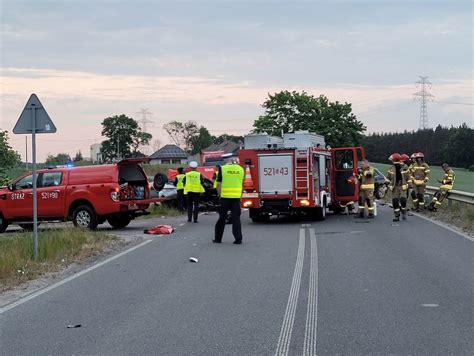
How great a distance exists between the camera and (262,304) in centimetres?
783

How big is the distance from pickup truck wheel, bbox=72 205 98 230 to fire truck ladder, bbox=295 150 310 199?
5840mm

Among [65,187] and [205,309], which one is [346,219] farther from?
[205,309]

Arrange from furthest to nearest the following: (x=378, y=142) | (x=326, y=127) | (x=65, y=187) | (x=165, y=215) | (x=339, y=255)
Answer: (x=378, y=142), (x=326, y=127), (x=165, y=215), (x=65, y=187), (x=339, y=255)

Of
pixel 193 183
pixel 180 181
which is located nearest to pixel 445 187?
pixel 193 183

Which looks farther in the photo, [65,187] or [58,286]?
[65,187]

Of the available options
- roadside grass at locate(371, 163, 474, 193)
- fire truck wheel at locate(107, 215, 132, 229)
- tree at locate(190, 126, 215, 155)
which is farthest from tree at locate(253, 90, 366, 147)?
tree at locate(190, 126, 215, 155)

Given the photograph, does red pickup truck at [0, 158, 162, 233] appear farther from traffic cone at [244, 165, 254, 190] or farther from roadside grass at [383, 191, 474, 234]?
roadside grass at [383, 191, 474, 234]

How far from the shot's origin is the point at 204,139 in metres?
132

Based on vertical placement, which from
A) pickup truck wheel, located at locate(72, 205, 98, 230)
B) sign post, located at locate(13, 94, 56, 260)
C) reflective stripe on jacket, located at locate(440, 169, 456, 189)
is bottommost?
pickup truck wheel, located at locate(72, 205, 98, 230)

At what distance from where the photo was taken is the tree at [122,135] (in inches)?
3927

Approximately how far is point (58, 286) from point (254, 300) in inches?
124

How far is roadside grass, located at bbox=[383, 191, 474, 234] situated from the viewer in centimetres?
1677

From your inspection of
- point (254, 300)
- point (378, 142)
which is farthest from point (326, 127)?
point (254, 300)

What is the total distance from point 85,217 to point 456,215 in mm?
10586
